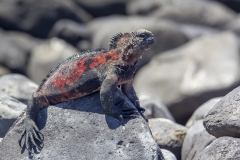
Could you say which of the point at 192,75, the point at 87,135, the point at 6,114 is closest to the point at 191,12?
the point at 192,75

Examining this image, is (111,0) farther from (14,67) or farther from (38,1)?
(14,67)

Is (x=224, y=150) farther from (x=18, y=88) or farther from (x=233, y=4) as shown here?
(x=233, y=4)

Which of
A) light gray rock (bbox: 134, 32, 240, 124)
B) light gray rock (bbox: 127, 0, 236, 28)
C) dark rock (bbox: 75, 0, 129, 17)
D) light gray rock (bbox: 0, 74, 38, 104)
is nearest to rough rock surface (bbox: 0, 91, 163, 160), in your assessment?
light gray rock (bbox: 0, 74, 38, 104)

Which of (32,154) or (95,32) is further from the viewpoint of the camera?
(95,32)

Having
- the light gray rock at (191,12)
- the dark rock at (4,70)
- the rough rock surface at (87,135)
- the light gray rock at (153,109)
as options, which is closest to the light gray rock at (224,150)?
the rough rock surface at (87,135)

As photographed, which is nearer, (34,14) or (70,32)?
(70,32)

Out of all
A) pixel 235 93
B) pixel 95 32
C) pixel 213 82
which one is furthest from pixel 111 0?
pixel 235 93
